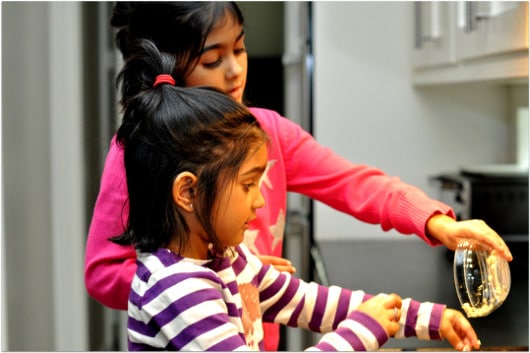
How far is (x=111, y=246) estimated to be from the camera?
0.75 metres

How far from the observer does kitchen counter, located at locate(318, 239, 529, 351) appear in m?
0.86

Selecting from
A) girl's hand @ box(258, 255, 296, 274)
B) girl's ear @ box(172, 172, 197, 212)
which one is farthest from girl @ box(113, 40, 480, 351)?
girl's hand @ box(258, 255, 296, 274)

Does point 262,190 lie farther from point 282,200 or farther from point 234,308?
point 234,308

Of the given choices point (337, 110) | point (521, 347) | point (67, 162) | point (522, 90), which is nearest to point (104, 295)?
point (521, 347)

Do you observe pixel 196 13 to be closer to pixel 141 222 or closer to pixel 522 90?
pixel 141 222

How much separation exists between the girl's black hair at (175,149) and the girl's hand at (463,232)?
7.3 inches

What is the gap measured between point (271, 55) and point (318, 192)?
608 millimetres

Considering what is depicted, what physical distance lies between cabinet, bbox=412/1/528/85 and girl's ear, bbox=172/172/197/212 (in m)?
0.55

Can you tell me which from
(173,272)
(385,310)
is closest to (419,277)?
(385,310)

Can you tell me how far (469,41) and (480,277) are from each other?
743mm

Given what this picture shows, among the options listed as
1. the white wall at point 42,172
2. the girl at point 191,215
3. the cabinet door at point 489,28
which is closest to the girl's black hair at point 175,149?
the girl at point 191,215

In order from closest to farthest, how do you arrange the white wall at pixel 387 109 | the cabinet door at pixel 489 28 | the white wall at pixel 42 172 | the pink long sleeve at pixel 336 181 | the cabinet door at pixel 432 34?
the pink long sleeve at pixel 336 181, the cabinet door at pixel 489 28, the white wall at pixel 42 172, the cabinet door at pixel 432 34, the white wall at pixel 387 109

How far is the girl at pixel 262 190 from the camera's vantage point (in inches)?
27.9

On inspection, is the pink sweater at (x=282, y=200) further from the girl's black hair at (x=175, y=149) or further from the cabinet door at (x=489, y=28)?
the cabinet door at (x=489, y=28)
